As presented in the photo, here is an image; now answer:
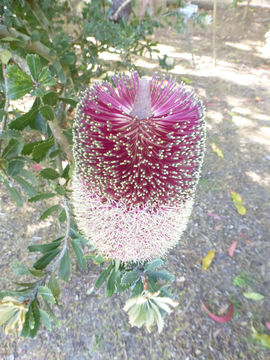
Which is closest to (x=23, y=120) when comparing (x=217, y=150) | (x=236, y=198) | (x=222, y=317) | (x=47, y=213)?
(x=47, y=213)

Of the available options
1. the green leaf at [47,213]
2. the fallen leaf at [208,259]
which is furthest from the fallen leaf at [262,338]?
the green leaf at [47,213]

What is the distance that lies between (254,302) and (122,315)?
0.69 m

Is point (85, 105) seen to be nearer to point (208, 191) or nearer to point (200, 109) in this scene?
point (200, 109)

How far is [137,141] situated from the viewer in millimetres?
553

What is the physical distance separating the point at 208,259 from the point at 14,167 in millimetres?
1243

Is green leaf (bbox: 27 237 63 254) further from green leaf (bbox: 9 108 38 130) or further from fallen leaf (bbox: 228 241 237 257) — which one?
fallen leaf (bbox: 228 241 237 257)

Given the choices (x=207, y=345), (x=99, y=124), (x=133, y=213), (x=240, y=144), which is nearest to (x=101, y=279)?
(x=133, y=213)

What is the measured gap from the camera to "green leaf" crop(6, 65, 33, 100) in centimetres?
54

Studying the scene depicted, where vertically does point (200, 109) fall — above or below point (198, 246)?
above

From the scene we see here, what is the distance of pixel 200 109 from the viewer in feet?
1.97

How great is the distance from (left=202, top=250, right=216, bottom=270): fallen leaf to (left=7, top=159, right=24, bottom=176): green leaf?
1208 millimetres

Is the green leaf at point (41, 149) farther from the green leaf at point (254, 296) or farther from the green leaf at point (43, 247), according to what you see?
the green leaf at point (254, 296)

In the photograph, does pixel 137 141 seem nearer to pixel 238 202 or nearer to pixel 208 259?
pixel 208 259

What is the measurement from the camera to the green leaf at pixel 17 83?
0.54 meters
